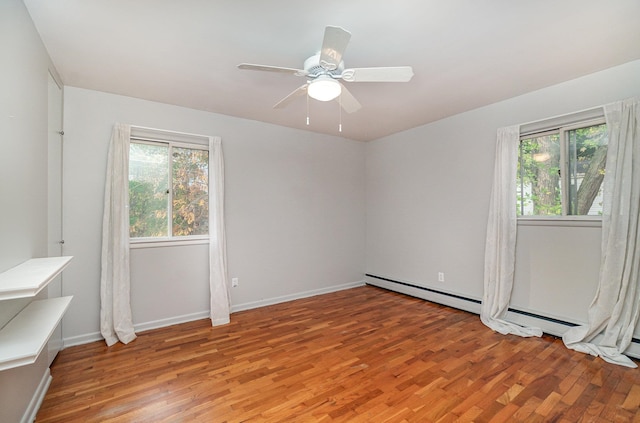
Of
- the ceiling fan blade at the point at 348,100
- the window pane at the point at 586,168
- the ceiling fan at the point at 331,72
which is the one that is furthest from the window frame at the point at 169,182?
the window pane at the point at 586,168

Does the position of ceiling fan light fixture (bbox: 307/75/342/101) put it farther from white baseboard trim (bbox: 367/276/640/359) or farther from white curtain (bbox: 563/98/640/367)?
white baseboard trim (bbox: 367/276/640/359)

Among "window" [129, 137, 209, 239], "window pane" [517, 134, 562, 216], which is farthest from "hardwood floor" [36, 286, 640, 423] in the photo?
"window pane" [517, 134, 562, 216]

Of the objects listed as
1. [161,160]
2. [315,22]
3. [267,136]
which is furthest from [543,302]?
[161,160]

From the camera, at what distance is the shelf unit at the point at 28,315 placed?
3.59 feet

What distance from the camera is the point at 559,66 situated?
244 centimetres

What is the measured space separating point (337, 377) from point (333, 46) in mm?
2294

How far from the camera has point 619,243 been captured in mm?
2396

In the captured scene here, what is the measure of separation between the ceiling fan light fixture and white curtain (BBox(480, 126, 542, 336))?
7.33ft

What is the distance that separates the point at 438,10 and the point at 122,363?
355cm

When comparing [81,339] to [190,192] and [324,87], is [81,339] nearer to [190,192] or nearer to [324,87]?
[190,192]

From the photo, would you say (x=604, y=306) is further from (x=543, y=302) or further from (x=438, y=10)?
(x=438, y=10)

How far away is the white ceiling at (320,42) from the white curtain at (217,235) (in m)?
0.74

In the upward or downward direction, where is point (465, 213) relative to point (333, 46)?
downward

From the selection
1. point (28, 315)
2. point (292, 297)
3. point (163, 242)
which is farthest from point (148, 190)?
point (292, 297)
